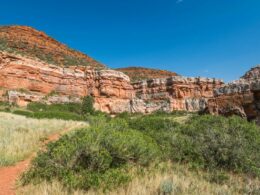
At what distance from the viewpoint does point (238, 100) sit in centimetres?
2648

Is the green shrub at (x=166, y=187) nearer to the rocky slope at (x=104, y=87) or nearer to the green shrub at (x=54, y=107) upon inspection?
the rocky slope at (x=104, y=87)

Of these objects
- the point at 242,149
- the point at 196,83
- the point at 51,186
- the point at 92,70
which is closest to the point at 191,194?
the point at 51,186

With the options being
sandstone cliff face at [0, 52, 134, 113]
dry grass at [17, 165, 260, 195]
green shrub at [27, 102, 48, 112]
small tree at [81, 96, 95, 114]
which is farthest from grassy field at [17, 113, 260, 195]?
sandstone cliff face at [0, 52, 134, 113]

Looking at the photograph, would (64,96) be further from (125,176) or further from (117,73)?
(125,176)

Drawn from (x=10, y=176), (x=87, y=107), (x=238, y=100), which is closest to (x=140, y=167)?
(x=10, y=176)

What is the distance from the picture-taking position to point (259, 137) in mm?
8391

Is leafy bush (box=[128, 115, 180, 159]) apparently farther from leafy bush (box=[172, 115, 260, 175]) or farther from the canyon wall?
the canyon wall

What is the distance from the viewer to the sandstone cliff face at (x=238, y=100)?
25091 mm

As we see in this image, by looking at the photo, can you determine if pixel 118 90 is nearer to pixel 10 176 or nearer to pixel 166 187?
pixel 10 176

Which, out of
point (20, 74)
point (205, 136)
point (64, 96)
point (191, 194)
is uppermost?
point (20, 74)

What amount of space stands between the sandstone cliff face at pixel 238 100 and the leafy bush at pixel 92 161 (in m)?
21.2

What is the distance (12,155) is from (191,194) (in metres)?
5.30

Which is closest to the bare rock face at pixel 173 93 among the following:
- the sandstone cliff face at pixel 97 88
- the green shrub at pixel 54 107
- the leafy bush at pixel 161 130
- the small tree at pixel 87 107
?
the sandstone cliff face at pixel 97 88

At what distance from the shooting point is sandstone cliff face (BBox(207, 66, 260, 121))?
25091 mm
